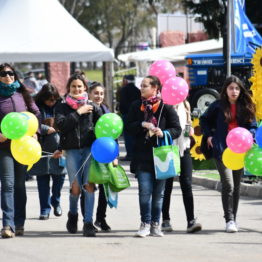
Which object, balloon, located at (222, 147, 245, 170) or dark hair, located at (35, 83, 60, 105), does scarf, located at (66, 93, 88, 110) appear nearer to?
balloon, located at (222, 147, 245, 170)

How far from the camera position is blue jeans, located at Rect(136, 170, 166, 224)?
32.9ft

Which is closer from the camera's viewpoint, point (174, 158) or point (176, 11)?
point (174, 158)

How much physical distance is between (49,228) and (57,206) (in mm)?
1236

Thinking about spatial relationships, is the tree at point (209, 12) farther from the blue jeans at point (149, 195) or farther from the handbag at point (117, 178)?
the blue jeans at point (149, 195)

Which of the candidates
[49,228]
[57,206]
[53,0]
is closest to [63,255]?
[49,228]

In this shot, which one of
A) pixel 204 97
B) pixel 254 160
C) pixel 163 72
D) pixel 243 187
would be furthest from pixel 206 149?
pixel 204 97

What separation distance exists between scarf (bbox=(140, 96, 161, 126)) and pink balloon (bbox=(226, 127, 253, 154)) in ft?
2.67

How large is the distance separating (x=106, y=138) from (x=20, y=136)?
2.93 ft

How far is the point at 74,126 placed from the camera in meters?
10.0

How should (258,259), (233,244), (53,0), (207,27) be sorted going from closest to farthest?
(258,259)
(233,244)
(53,0)
(207,27)

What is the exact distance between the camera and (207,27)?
25.5 metres

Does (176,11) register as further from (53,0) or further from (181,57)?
(53,0)

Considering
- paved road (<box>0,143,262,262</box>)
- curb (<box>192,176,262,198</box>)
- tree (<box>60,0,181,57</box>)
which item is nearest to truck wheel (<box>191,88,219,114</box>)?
curb (<box>192,176,262,198</box>)

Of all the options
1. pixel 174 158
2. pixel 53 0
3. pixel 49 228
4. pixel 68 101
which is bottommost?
pixel 49 228
